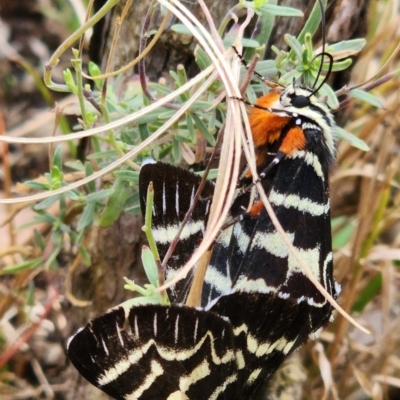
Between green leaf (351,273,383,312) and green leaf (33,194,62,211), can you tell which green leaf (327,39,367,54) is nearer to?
green leaf (33,194,62,211)

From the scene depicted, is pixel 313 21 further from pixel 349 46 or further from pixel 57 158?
pixel 57 158

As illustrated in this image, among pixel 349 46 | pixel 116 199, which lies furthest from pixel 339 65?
pixel 116 199

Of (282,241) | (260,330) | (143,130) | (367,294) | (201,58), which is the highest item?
(201,58)

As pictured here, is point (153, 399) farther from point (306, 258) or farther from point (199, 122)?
point (199, 122)

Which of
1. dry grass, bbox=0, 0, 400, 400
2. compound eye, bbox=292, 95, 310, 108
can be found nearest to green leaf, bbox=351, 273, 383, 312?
dry grass, bbox=0, 0, 400, 400

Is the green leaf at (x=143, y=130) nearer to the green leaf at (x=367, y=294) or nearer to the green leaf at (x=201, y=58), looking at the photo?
the green leaf at (x=201, y=58)

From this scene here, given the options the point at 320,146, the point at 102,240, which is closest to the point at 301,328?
the point at 320,146
